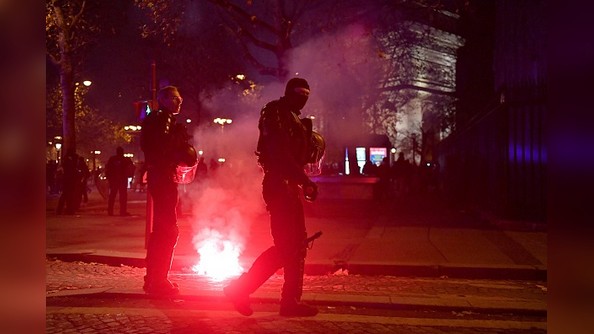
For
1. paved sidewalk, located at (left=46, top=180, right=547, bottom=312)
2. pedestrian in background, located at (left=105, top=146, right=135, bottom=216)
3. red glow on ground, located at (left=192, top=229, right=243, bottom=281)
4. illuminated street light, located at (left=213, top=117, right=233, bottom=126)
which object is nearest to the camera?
paved sidewalk, located at (left=46, top=180, right=547, bottom=312)

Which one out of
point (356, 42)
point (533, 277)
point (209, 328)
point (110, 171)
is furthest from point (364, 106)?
point (209, 328)

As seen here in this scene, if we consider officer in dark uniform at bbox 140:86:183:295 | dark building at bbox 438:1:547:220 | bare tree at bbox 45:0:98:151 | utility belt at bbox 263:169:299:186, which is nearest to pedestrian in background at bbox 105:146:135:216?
bare tree at bbox 45:0:98:151

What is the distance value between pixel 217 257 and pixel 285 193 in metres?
3.31

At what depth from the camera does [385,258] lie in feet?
25.1

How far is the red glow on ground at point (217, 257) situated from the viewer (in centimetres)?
689

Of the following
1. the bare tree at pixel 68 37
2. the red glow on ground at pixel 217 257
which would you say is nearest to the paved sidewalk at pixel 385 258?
the red glow on ground at pixel 217 257

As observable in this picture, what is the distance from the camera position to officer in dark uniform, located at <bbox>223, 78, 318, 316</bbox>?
180 inches

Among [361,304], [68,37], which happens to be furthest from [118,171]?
[361,304]

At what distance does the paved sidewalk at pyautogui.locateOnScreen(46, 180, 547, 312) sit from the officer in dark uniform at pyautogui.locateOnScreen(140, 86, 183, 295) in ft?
0.96

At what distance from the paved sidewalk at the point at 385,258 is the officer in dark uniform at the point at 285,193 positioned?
0.72 meters

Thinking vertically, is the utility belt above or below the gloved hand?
above

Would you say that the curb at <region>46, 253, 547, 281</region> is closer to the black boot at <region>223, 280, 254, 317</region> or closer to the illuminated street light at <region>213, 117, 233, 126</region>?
the black boot at <region>223, 280, 254, 317</region>

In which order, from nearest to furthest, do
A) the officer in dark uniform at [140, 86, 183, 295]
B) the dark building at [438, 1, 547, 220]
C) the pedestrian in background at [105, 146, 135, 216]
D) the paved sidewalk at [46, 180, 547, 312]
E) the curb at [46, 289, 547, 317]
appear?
the curb at [46, 289, 547, 317], the officer in dark uniform at [140, 86, 183, 295], the paved sidewalk at [46, 180, 547, 312], the dark building at [438, 1, 547, 220], the pedestrian in background at [105, 146, 135, 216]

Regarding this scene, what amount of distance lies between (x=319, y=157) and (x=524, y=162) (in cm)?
810
